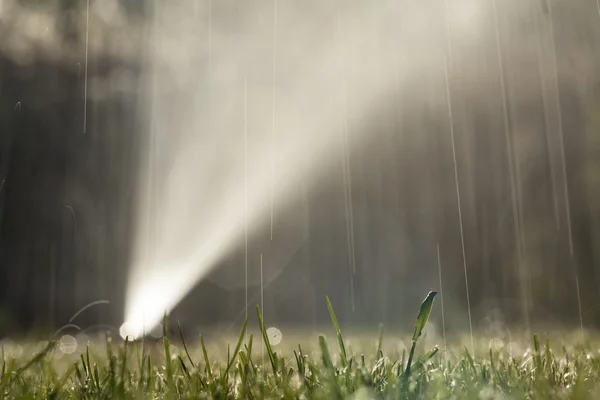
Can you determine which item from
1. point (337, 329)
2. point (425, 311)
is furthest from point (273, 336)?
point (425, 311)

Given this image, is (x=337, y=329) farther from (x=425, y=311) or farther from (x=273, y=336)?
(x=273, y=336)

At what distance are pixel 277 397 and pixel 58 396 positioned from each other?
0.75 metres

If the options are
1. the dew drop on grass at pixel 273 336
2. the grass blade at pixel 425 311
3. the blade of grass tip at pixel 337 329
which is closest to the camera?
the grass blade at pixel 425 311

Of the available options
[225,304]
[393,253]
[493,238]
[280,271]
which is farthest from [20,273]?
[493,238]

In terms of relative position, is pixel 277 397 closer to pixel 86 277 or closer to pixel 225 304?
pixel 225 304

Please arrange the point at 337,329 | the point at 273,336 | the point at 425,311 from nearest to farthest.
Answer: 1. the point at 425,311
2. the point at 337,329
3. the point at 273,336

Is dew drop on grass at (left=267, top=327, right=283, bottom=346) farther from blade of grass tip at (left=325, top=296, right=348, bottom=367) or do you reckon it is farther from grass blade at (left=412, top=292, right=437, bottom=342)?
grass blade at (left=412, top=292, right=437, bottom=342)

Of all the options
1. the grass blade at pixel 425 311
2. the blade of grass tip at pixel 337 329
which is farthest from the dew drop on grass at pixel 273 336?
the grass blade at pixel 425 311

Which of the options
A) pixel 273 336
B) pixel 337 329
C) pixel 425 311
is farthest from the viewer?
pixel 273 336

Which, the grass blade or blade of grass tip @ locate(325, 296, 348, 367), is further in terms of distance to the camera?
blade of grass tip @ locate(325, 296, 348, 367)

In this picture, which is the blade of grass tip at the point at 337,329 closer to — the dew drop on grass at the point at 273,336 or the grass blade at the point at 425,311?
the grass blade at the point at 425,311

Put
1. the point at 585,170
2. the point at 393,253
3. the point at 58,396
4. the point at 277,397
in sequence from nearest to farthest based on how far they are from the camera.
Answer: the point at 277,397
the point at 58,396
the point at 585,170
the point at 393,253

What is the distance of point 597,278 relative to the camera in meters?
22.5

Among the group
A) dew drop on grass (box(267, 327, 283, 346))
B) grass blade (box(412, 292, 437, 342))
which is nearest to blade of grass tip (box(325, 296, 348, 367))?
grass blade (box(412, 292, 437, 342))
